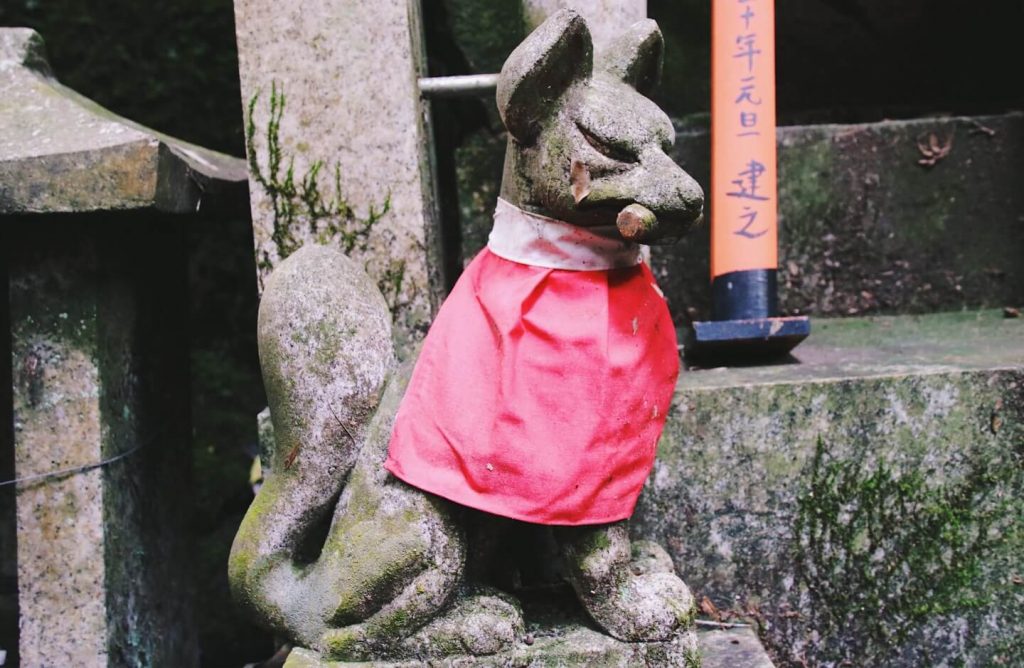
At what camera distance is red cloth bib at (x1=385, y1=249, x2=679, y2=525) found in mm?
1734

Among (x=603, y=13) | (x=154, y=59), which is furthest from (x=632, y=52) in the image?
(x=154, y=59)

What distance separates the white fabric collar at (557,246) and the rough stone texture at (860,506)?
0.51 metres

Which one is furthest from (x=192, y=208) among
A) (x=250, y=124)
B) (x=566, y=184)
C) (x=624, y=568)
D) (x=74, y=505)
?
(x=624, y=568)

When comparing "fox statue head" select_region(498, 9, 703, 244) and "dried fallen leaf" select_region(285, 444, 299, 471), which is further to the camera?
"dried fallen leaf" select_region(285, 444, 299, 471)

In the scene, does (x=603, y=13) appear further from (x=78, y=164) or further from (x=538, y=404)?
(x=78, y=164)

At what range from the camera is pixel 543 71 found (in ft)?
5.54

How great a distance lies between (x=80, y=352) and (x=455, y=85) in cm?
99

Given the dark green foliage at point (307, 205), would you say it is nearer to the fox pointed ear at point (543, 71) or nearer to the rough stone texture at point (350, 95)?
the rough stone texture at point (350, 95)

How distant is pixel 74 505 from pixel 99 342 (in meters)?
0.35

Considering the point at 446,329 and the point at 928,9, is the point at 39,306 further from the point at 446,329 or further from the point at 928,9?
the point at 928,9

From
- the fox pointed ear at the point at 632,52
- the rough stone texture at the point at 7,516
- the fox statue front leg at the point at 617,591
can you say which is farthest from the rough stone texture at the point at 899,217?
the rough stone texture at the point at 7,516

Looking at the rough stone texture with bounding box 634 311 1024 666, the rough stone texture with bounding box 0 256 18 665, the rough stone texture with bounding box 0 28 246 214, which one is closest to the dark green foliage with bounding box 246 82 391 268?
the rough stone texture with bounding box 0 28 246 214

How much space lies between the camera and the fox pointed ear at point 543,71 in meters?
1.67

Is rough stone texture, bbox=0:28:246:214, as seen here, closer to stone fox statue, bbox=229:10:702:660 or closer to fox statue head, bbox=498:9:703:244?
stone fox statue, bbox=229:10:702:660
